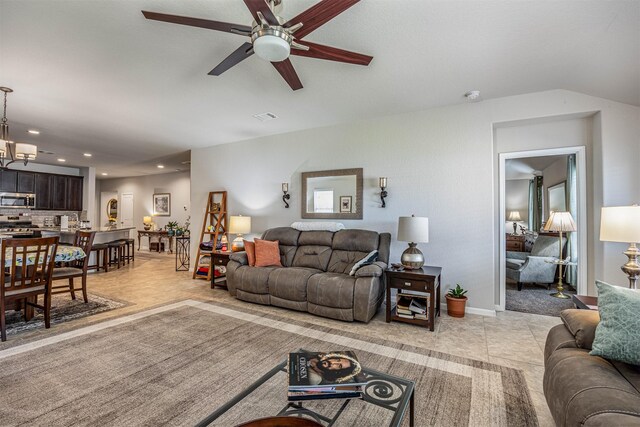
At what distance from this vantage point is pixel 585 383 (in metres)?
1.21

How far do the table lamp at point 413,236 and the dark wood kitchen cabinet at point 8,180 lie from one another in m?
9.43

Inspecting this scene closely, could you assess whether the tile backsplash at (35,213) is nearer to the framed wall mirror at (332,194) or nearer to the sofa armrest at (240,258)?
Result: the sofa armrest at (240,258)

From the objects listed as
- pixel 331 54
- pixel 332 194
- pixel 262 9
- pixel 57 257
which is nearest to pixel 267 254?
pixel 332 194

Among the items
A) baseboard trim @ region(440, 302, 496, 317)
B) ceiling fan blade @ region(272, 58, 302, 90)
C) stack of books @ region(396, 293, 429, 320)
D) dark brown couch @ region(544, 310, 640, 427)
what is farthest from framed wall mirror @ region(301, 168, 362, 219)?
dark brown couch @ region(544, 310, 640, 427)

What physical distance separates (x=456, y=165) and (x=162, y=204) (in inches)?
354

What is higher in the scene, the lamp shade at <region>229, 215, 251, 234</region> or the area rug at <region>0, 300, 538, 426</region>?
the lamp shade at <region>229, 215, 251, 234</region>

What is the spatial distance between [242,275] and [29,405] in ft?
7.45

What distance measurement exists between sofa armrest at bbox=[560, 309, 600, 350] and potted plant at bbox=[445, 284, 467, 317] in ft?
5.51

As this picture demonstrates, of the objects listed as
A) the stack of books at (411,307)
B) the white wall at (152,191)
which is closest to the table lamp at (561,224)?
the stack of books at (411,307)

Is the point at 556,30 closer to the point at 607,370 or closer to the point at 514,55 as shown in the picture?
the point at 514,55

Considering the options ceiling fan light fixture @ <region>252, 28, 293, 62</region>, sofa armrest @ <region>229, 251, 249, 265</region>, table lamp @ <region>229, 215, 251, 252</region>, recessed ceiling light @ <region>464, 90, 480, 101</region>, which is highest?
recessed ceiling light @ <region>464, 90, 480, 101</region>

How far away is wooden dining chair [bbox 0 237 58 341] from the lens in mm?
2617

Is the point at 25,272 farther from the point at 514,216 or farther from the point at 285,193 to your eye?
the point at 514,216

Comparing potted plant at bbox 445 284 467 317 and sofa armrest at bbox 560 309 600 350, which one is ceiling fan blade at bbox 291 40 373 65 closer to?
sofa armrest at bbox 560 309 600 350
